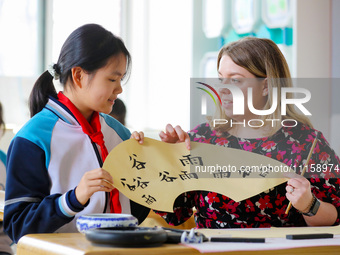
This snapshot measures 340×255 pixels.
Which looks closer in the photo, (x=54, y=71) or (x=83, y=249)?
(x=83, y=249)

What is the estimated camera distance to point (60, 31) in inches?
166

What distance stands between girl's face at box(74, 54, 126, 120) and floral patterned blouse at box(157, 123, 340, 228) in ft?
1.12

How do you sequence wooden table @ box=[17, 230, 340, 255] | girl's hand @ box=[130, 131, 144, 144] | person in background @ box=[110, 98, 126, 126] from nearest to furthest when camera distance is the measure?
wooden table @ box=[17, 230, 340, 255] < girl's hand @ box=[130, 131, 144, 144] < person in background @ box=[110, 98, 126, 126]

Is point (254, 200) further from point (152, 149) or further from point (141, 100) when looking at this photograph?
point (141, 100)

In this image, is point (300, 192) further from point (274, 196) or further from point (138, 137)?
point (138, 137)

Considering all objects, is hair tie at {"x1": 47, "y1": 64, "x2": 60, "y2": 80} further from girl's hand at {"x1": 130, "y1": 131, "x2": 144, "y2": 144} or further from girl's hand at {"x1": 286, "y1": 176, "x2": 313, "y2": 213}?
girl's hand at {"x1": 286, "y1": 176, "x2": 313, "y2": 213}

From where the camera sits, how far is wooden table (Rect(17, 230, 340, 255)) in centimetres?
83

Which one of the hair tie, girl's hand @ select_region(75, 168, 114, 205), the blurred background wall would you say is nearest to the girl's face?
the hair tie

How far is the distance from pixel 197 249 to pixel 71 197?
402 millimetres

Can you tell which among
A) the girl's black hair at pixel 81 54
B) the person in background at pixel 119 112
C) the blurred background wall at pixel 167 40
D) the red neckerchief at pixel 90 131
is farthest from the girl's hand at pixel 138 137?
the blurred background wall at pixel 167 40

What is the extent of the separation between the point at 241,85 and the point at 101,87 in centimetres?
39

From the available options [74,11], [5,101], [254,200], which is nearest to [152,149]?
[254,200]

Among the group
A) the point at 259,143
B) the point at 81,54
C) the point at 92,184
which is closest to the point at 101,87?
the point at 81,54

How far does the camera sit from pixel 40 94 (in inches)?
57.5
